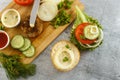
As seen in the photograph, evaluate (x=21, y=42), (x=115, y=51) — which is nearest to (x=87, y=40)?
(x=115, y=51)

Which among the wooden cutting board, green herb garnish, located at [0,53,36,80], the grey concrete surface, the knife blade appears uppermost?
the knife blade

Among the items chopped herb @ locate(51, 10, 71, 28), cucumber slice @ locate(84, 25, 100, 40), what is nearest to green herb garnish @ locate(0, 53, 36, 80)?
chopped herb @ locate(51, 10, 71, 28)

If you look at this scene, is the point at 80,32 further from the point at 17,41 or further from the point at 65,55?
the point at 17,41

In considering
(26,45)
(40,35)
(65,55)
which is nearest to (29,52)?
(26,45)

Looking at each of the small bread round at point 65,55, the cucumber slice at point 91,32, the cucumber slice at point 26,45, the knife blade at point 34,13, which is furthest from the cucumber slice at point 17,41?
the cucumber slice at point 91,32

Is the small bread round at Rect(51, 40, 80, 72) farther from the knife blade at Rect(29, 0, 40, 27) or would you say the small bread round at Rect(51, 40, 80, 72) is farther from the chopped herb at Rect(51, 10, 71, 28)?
the knife blade at Rect(29, 0, 40, 27)

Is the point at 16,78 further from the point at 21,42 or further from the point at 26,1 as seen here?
the point at 26,1
